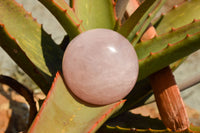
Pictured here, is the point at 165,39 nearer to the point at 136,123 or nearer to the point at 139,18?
the point at 139,18

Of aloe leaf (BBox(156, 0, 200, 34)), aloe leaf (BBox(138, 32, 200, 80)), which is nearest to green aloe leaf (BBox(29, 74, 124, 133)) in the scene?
aloe leaf (BBox(138, 32, 200, 80))

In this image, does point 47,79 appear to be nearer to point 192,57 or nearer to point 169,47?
point 169,47

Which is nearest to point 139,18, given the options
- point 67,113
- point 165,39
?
point 165,39

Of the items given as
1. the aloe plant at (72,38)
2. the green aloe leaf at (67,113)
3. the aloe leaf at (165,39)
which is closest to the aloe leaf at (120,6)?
the aloe plant at (72,38)

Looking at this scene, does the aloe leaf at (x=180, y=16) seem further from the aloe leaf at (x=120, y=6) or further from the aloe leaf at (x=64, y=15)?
the aloe leaf at (x=64, y=15)

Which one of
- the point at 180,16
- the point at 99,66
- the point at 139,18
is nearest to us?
the point at 99,66

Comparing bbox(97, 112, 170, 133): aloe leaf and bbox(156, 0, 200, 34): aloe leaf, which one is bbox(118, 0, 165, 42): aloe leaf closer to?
bbox(156, 0, 200, 34): aloe leaf
